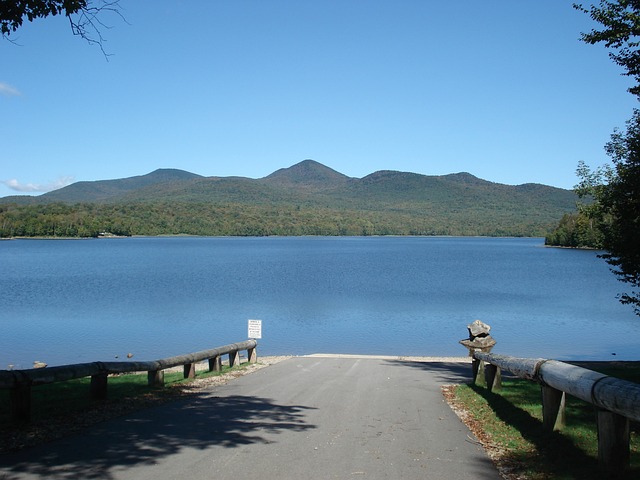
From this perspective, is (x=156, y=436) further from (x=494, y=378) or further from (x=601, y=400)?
(x=494, y=378)

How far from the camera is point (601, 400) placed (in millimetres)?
5297

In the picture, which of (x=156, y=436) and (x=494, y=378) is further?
(x=494, y=378)

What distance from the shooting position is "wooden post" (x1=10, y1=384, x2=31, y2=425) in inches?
289

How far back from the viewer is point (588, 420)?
7.46 meters

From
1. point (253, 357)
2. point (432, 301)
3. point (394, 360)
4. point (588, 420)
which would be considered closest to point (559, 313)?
point (432, 301)

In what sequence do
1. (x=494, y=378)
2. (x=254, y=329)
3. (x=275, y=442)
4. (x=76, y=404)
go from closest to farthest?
(x=275, y=442)
(x=76, y=404)
(x=494, y=378)
(x=254, y=329)

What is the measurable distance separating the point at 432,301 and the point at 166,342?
2207cm

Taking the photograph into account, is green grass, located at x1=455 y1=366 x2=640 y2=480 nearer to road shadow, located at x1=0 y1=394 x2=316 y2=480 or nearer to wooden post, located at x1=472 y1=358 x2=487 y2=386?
wooden post, located at x1=472 y1=358 x2=487 y2=386

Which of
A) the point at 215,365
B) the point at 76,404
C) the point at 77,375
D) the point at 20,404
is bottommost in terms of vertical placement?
the point at 215,365

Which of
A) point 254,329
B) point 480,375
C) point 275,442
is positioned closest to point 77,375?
point 275,442

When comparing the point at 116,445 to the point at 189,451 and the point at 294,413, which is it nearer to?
the point at 189,451

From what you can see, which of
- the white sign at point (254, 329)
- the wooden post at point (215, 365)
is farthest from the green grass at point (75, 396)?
the white sign at point (254, 329)

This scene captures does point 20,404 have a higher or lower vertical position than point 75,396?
higher

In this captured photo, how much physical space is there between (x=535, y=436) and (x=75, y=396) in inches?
270
